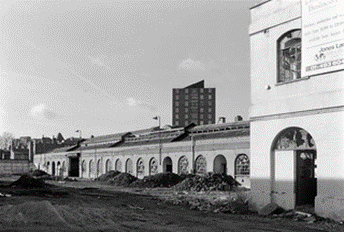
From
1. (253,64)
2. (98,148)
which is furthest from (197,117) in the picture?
(253,64)

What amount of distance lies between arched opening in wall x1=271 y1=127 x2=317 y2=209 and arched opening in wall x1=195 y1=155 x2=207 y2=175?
2620 centimetres

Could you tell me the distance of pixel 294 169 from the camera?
15.2 metres

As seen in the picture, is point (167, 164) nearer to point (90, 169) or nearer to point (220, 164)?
point (220, 164)

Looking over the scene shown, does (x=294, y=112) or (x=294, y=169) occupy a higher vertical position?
(x=294, y=112)

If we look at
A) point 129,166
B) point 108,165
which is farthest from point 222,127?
point 108,165

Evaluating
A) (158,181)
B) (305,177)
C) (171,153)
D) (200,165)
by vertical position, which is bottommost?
(158,181)

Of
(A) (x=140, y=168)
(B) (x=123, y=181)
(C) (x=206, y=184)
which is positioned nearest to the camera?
(C) (x=206, y=184)

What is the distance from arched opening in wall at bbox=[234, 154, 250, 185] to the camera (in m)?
36.7

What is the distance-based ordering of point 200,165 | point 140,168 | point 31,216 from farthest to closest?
point 140,168 → point 200,165 → point 31,216

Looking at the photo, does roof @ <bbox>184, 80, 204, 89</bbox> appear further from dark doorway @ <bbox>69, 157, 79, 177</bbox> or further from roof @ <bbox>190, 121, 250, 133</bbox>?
roof @ <bbox>190, 121, 250, 133</bbox>

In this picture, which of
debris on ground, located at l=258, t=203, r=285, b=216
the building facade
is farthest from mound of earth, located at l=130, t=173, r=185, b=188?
debris on ground, located at l=258, t=203, r=285, b=216

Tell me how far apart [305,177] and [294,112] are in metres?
2.57

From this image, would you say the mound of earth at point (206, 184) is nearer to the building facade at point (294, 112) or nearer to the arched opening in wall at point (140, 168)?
the building facade at point (294, 112)

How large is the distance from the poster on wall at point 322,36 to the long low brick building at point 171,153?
73.2 feet
